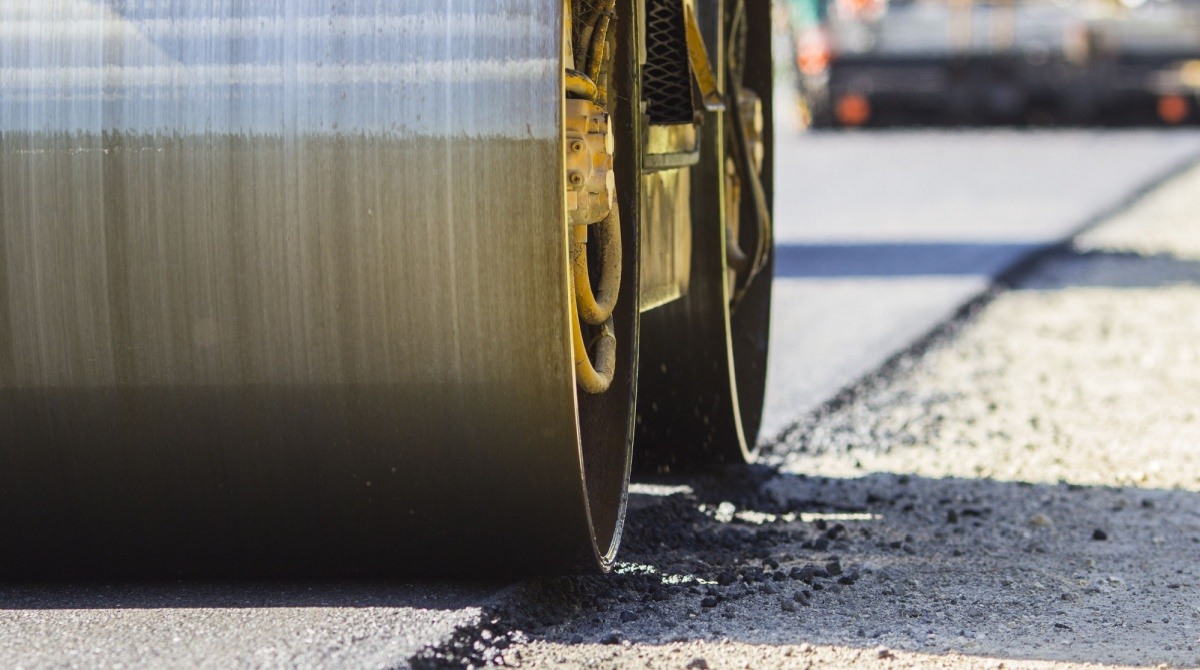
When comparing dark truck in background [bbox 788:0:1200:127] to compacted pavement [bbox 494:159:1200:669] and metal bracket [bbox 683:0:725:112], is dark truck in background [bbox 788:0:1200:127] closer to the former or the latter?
compacted pavement [bbox 494:159:1200:669]

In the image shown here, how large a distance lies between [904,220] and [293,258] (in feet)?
28.3

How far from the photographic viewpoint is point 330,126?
285 centimetres

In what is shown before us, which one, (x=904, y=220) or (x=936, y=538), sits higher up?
(x=904, y=220)

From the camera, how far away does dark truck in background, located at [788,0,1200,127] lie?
63.7 ft

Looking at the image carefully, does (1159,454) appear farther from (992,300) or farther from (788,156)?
(788,156)

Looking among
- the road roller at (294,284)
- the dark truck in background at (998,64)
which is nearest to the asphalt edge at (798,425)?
the road roller at (294,284)

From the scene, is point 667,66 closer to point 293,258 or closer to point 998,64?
point 293,258

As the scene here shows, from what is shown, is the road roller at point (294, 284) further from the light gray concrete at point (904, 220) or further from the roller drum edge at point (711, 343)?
the light gray concrete at point (904, 220)

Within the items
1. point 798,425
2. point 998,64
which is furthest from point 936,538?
point 998,64

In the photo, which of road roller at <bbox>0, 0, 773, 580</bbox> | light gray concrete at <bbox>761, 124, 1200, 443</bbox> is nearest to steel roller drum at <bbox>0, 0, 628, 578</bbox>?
road roller at <bbox>0, 0, 773, 580</bbox>

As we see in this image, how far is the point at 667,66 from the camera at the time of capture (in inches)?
152

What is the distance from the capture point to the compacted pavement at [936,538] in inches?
122

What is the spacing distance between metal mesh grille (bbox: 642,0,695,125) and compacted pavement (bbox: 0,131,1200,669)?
88cm

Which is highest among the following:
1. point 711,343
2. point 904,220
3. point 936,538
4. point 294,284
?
point 294,284
